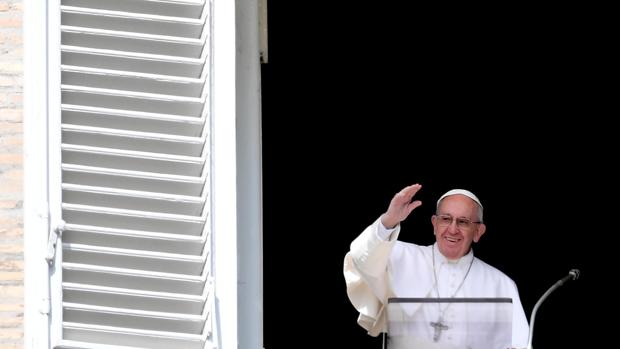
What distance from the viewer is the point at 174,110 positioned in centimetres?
607

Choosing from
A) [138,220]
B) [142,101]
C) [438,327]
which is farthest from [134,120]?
[438,327]

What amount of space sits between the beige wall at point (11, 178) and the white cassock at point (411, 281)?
1412 millimetres

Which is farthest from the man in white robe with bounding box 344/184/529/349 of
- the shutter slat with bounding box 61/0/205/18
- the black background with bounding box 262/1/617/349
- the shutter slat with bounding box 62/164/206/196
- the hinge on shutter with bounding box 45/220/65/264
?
the black background with bounding box 262/1/617/349

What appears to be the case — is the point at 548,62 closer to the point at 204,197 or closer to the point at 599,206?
the point at 599,206

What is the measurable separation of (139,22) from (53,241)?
76cm

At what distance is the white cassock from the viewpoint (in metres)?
Answer: 7.01

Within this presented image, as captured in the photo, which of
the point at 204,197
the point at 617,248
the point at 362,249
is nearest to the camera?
the point at 204,197

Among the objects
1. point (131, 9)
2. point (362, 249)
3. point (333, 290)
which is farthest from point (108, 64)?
point (333, 290)

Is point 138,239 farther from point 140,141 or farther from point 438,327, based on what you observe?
point 438,327

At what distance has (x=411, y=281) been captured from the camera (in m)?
7.29

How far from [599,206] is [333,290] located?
1.33m

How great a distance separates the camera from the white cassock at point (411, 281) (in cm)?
701

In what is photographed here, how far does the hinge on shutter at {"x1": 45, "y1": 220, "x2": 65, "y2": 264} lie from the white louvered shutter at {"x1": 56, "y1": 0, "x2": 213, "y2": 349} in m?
0.03

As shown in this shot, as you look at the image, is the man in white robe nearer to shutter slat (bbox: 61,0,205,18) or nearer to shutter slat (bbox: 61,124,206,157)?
shutter slat (bbox: 61,124,206,157)
